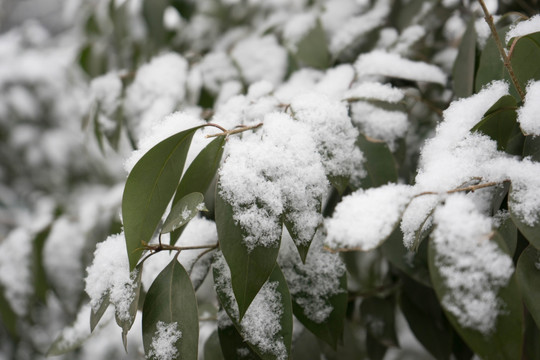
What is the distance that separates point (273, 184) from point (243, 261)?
0.09m

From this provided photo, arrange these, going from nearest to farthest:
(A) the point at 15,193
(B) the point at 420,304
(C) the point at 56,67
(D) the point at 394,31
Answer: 1. (B) the point at 420,304
2. (D) the point at 394,31
3. (C) the point at 56,67
4. (A) the point at 15,193

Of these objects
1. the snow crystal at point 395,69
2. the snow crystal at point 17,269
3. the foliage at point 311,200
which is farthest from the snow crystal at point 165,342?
the snow crystal at point 17,269

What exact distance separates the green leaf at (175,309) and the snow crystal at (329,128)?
0.72 ft

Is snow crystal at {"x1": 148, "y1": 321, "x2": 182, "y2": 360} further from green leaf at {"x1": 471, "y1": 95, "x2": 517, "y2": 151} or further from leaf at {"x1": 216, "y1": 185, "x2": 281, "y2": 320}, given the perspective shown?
green leaf at {"x1": 471, "y1": 95, "x2": 517, "y2": 151}

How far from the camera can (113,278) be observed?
54cm

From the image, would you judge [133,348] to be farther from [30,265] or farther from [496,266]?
[496,266]

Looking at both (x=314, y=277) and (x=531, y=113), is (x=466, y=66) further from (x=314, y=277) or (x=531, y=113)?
(x=314, y=277)

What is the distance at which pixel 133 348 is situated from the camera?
1.16 metres

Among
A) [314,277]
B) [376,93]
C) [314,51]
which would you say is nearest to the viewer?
[314,277]

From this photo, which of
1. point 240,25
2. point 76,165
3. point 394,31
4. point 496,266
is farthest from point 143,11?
point 76,165

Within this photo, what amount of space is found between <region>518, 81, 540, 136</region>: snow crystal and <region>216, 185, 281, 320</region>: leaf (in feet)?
0.97

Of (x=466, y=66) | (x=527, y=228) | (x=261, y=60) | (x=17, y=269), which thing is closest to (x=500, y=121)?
(x=527, y=228)

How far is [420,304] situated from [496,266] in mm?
471

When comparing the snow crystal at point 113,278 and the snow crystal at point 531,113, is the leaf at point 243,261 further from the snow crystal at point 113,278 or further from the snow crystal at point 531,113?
the snow crystal at point 531,113
